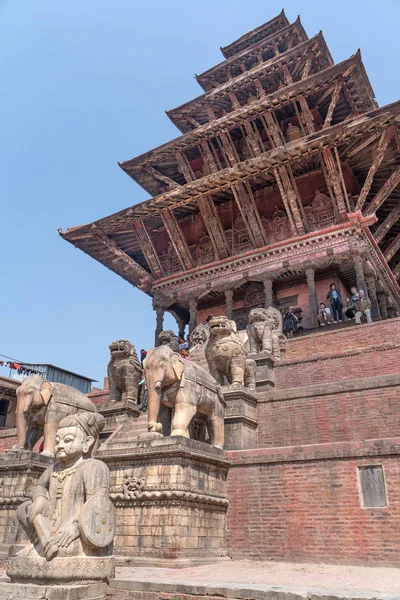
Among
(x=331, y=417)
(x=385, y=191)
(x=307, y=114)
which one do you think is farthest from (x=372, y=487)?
(x=307, y=114)

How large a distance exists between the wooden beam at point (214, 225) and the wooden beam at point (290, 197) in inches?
143

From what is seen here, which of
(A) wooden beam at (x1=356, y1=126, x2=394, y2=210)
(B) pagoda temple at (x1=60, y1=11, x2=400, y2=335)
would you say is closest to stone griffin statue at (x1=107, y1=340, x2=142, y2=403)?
(B) pagoda temple at (x1=60, y1=11, x2=400, y2=335)

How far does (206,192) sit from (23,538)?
17.5m

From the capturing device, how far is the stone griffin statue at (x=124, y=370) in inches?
468

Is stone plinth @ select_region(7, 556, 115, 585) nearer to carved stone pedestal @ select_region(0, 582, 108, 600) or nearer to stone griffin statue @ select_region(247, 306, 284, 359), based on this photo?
carved stone pedestal @ select_region(0, 582, 108, 600)

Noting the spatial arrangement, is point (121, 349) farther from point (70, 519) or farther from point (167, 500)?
point (70, 519)

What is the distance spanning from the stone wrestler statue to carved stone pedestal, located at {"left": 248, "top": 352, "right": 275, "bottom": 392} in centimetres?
648

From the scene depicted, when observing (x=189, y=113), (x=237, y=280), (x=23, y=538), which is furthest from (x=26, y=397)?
(x=189, y=113)

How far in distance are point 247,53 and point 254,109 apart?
7.90 metres

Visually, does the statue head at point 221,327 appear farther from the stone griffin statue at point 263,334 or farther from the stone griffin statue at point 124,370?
the stone griffin statue at point 124,370

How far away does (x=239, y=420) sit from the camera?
9109mm

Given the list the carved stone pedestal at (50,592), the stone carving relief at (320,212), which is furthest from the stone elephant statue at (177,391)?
the stone carving relief at (320,212)

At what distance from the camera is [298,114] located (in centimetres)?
2375

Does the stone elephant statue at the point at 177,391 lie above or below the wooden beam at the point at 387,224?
below
